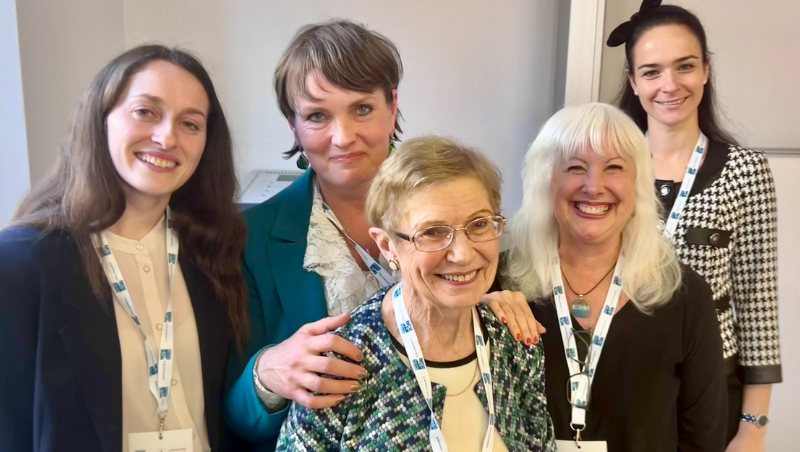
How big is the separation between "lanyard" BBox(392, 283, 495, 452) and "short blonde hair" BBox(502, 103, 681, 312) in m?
0.37

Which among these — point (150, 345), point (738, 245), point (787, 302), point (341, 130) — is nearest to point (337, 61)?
point (341, 130)

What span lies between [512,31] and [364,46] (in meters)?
2.07

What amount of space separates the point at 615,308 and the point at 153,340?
123 cm

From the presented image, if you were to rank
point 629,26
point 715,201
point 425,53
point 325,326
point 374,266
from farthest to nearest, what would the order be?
point 425,53 → point 629,26 → point 715,201 → point 374,266 → point 325,326

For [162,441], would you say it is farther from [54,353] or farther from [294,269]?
[294,269]

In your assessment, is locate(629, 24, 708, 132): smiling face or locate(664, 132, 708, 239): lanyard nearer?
locate(664, 132, 708, 239): lanyard

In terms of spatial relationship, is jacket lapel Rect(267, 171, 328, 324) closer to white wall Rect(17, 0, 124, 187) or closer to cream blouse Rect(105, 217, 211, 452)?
cream blouse Rect(105, 217, 211, 452)

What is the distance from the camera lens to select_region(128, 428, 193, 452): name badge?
1.53 metres

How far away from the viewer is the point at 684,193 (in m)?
2.17

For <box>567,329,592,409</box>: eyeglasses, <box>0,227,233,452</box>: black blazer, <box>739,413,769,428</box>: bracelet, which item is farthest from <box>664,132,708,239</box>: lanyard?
<box>0,227,233,452</box>: black blazer

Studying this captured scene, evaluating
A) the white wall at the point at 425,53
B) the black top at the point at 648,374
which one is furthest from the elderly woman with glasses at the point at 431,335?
the white wall at the point at 425,53

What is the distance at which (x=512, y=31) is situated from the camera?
3.59 metres

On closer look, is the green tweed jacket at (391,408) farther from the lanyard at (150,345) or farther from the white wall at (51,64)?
the white wall at (51,64)

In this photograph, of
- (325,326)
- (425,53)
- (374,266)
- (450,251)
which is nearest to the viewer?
(450,251)
